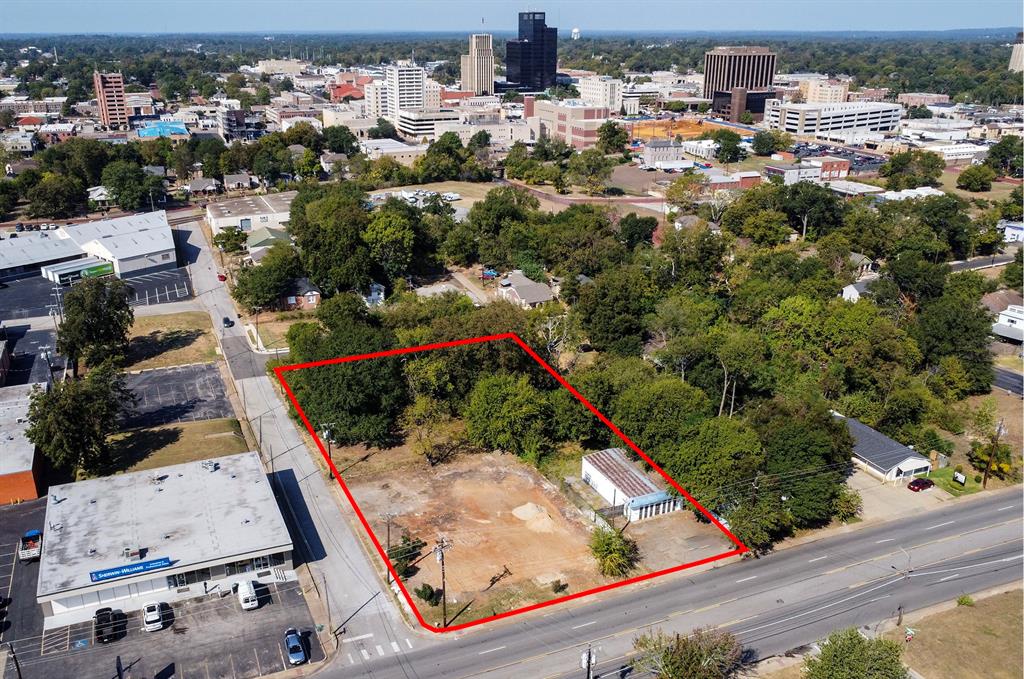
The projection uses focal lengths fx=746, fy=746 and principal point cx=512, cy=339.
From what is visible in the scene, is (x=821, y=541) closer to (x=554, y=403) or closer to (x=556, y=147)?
(x=554, y=403)

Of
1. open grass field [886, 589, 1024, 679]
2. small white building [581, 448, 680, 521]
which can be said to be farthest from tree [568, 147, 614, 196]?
open grass field [886, 589, 1024, 679]

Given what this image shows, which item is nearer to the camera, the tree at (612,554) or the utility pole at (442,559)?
the utility pole at (442,559)

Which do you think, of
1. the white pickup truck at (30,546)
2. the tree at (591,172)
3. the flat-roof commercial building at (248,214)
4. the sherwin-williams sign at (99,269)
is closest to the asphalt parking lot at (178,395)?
the white pickup truck at (30,546)

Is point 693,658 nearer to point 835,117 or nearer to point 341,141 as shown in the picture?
point 341,141

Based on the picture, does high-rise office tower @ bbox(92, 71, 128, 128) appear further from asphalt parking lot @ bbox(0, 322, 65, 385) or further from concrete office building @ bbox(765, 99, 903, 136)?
concrete office building @ bbox(765, 99, 903, 136)

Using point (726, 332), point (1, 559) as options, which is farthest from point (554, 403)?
point (1, 559)

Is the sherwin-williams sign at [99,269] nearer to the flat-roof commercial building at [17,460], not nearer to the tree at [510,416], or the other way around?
the flat-roof commercial building at [17,460]

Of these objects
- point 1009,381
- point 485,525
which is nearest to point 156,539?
point 485,525
